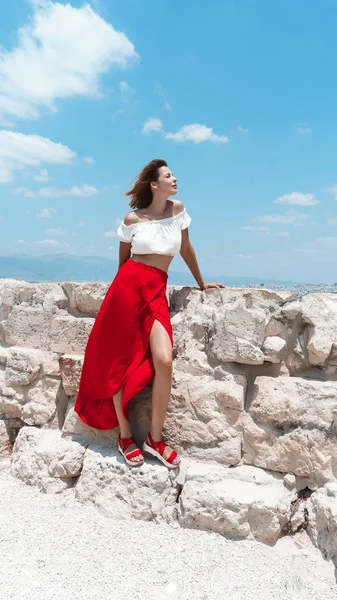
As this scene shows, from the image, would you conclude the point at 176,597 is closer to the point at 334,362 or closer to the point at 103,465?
the point at 103,465

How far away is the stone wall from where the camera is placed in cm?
248

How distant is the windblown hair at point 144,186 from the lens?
2.96 meters

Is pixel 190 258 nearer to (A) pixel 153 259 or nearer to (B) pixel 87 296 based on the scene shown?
(A) pixel 153 259

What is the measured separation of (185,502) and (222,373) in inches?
29.4

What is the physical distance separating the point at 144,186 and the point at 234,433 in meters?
1.66

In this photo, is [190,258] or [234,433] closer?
[234,433]

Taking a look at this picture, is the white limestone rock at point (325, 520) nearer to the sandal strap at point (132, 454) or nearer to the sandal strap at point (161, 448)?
the sandal strap at point (161, 448)

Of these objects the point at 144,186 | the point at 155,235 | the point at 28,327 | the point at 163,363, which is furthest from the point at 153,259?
the point at 28,327

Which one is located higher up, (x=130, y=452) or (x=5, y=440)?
(x=130, y=452)

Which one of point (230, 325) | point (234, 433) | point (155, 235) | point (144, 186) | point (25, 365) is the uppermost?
point (144, 186)

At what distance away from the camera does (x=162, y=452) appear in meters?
2.69

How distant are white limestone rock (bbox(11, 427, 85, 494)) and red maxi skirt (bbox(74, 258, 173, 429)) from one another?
17.2 inches

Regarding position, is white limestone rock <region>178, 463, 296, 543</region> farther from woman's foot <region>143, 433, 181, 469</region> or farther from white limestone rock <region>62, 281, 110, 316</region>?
white limestone rock <region>62, 281, 110, 316</region>

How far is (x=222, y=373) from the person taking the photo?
2742mm
